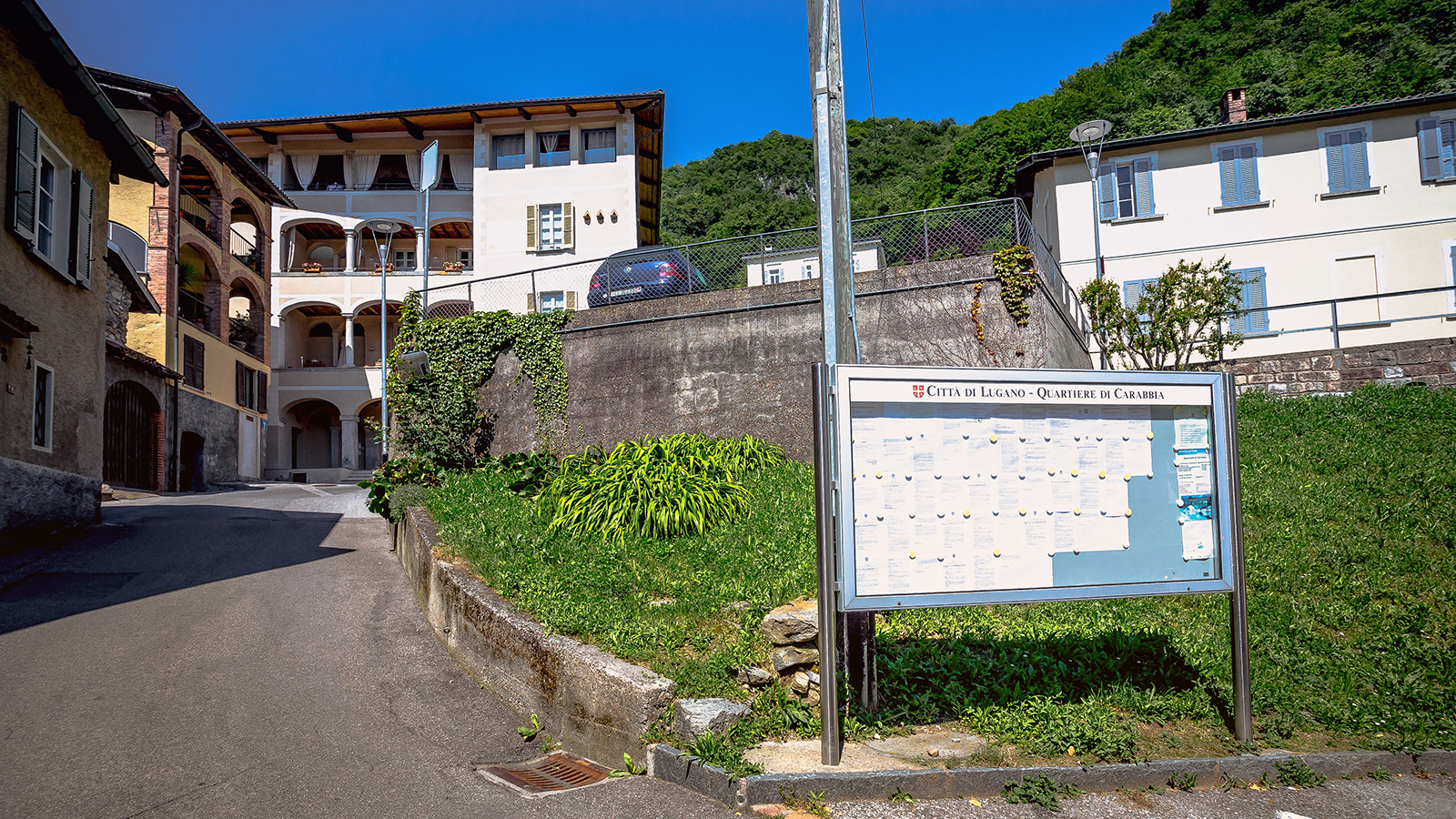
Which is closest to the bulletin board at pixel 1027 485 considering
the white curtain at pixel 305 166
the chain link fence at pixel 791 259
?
the chain link fence at pixel 791 259

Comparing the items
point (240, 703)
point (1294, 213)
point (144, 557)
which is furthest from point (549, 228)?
point (240, 703)

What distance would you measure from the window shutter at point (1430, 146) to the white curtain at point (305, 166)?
4040 centimetres

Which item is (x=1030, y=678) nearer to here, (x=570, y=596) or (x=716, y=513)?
(x=570, y=596)

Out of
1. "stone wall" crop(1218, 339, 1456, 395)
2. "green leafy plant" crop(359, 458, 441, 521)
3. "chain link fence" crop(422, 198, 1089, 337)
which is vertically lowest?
"green leafy plant" crop(359, 458, 441, 521)

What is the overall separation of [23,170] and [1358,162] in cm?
2813

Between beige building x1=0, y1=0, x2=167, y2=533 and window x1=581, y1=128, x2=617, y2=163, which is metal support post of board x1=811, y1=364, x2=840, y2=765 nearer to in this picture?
beige building x1=0, y1=0, x2=167, y2=533

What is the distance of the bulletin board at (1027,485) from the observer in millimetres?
4641

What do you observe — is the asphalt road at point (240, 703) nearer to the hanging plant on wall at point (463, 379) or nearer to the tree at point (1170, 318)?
the hanging plant on wall at point (463, 379)

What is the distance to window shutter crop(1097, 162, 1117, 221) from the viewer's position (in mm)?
25031

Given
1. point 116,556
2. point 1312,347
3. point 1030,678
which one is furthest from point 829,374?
point 1312,347

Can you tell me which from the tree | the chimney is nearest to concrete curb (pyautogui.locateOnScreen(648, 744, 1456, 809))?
the tree

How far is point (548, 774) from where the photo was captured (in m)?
4.92

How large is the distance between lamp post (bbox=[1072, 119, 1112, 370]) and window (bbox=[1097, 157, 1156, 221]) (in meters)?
0.18

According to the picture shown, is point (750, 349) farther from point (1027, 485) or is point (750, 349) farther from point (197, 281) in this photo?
point (197, 281)
